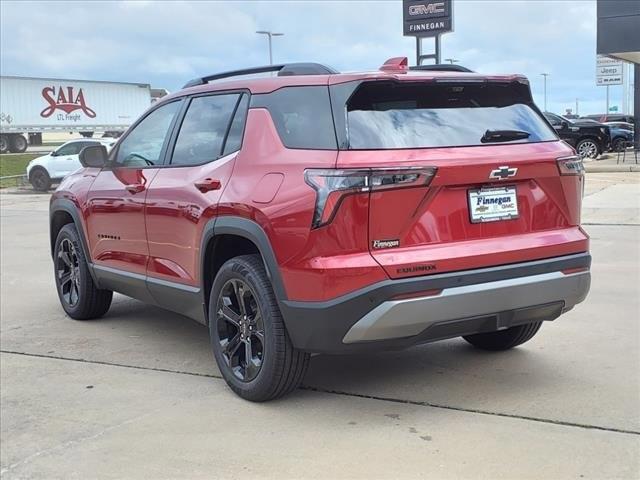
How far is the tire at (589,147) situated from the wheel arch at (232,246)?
862 inches

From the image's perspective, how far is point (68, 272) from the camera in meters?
6.35

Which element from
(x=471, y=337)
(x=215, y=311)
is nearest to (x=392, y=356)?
(x=471, y=337)

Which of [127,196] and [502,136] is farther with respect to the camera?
[127,196]

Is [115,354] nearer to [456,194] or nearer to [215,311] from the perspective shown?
[215,311]

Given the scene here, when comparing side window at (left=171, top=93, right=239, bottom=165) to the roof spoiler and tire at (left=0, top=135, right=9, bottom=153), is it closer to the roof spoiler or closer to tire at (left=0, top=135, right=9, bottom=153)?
the roof spoiler

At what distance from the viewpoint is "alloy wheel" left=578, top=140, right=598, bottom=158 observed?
24116 millimetres

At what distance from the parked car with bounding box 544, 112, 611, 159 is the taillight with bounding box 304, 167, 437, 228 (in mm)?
21383

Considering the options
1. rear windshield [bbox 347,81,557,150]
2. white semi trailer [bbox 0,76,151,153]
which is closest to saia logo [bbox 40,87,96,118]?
white semi trailer [bbox 0,76,151,153]

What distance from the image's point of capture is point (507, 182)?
148 inches

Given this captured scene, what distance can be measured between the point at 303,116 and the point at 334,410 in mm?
1599

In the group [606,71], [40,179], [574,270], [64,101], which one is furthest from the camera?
[64,101]

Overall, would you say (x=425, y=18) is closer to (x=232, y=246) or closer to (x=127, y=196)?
(x=127, y=196)

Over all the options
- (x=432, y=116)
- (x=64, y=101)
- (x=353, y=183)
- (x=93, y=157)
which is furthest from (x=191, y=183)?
(x=64, y=101)

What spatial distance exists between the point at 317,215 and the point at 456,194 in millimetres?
715
